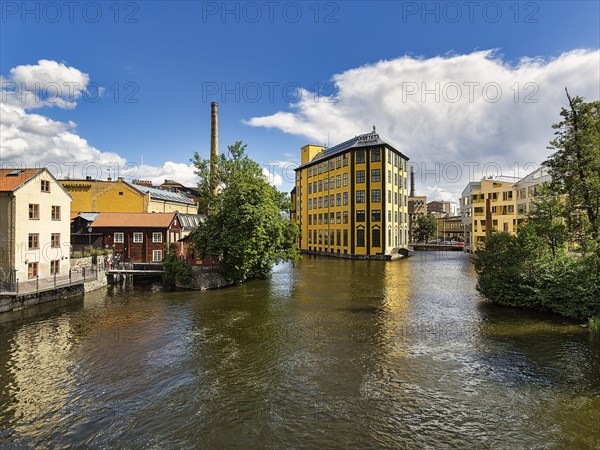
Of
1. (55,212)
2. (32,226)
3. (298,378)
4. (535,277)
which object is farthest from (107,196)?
(535,277)

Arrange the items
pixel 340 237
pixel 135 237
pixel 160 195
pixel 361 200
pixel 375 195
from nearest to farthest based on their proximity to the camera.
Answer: pixel 135 237, pixel 160 195, pixel 375 195, pixel 361 200, pixel 340 237

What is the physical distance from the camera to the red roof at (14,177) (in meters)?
26.7

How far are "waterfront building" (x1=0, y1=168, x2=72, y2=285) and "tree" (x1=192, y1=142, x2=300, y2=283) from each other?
1227 centimetres

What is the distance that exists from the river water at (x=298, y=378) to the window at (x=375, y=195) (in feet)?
125

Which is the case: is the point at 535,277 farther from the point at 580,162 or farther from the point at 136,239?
the point at 136,239

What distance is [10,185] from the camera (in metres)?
27.0

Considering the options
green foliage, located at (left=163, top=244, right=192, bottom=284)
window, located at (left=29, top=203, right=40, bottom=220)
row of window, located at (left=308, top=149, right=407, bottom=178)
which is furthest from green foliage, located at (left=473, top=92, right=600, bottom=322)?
row of window, located at (left=308, top=149, right=407, bottom=178)

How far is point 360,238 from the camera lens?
62.2 meters

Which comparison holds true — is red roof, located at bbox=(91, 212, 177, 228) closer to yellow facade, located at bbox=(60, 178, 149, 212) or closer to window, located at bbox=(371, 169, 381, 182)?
yellow facade, located at bbox=(60, 178, 149, 212)

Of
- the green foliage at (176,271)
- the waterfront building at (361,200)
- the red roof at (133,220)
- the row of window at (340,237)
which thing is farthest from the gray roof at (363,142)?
the green foliage at (176,271)

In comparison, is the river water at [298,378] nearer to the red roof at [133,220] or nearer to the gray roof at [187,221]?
the red roof at [133,220]

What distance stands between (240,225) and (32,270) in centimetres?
1800

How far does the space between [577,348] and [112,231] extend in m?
44.9

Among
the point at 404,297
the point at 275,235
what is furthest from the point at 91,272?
the point at 404,297
